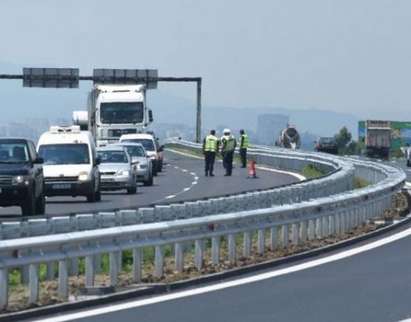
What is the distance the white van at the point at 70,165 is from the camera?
37875mm

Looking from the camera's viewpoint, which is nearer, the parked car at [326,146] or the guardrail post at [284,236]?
the guardrail post at [284,236]

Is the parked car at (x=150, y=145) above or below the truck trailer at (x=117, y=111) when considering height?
below

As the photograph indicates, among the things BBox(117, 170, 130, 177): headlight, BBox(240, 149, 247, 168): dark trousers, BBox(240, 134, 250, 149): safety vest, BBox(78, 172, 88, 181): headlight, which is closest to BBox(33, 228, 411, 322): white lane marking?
BBox(78, 172, 88, 181): headlight

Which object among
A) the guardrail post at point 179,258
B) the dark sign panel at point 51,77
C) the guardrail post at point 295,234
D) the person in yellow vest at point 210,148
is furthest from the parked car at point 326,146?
the guardrail post at point 179,258

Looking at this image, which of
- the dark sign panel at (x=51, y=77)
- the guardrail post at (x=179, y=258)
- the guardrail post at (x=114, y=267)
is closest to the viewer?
the guardrail post at (x=114, y=267)

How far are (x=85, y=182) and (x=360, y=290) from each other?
70.7 feet

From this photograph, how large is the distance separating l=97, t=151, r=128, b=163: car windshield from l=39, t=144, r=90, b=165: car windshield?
17.7ft

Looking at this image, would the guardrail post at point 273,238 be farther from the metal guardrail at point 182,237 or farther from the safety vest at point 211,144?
the safety vest at point 211,144

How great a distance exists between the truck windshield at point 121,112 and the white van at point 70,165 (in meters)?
24.6

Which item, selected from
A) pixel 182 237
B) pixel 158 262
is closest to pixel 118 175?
pixel 182 237

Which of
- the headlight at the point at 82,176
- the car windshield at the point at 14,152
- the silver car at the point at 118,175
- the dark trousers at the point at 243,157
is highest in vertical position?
the car windshield at the point at 14,152

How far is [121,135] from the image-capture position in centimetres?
6512

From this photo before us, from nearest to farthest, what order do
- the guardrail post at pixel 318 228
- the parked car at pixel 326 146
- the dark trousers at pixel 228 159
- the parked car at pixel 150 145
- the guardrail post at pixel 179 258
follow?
the guardrail post at pixel 179 258
the guardrail post at pixel 318 228
the dark trousers at pixel 228 159
the parked car at pixel 150 145
the parked car at pixel 326 146

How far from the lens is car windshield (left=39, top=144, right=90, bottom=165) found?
3875 centimetres
